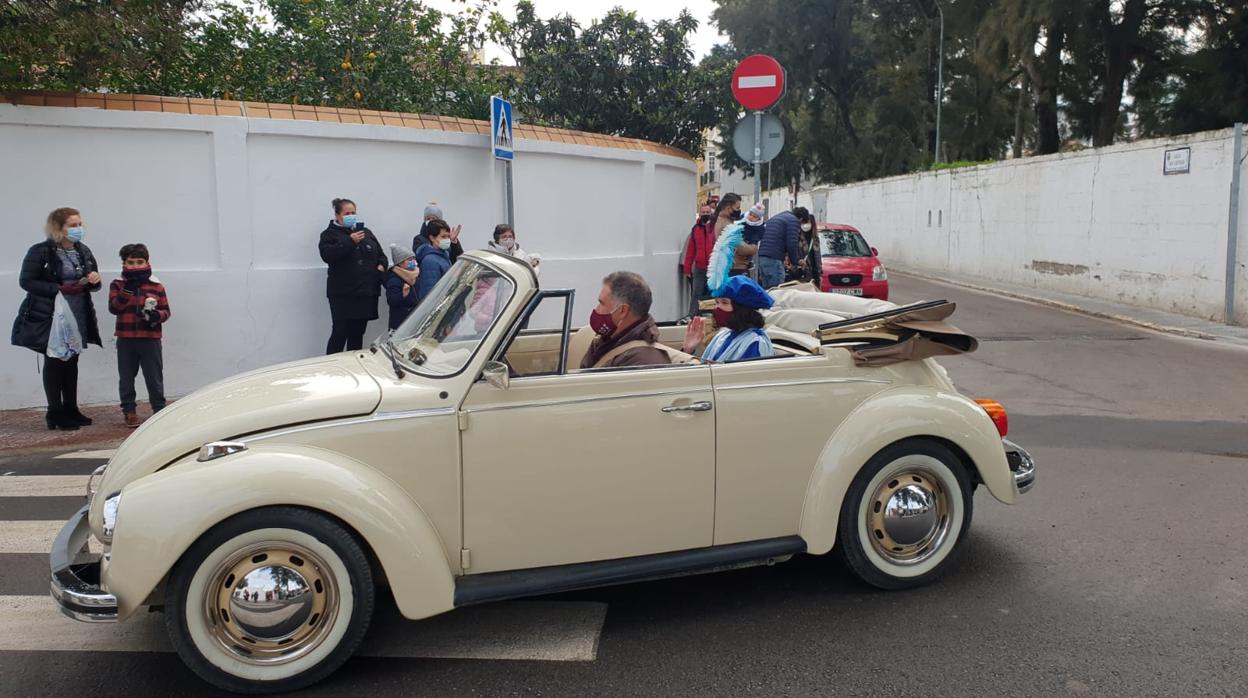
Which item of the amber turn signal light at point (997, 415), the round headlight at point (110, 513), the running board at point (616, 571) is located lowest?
the running board at point (616, 571)

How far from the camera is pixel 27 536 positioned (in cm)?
510

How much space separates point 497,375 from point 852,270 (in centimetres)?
1248

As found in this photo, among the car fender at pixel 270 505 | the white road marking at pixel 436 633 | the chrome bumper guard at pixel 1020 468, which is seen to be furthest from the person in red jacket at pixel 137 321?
the chrome bumper guard at pixel 1020 468

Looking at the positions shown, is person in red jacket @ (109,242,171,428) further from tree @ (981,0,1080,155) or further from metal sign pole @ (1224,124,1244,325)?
tree @ (981,0,1080,155)

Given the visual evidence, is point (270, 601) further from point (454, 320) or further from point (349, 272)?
point (349, 272)

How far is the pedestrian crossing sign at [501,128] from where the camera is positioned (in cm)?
930

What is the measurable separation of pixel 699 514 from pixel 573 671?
83cm

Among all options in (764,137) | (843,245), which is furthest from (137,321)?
(843,245)

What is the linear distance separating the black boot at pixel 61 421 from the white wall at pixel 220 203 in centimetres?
107

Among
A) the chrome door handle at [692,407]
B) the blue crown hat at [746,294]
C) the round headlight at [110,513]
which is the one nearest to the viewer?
the round headlight at [110,513]

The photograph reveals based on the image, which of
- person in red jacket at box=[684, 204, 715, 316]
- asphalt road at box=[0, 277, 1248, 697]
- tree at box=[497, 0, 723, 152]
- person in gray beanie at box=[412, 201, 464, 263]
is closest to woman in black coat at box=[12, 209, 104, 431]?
asphalt road at box=[0, 277, 1248, 697]

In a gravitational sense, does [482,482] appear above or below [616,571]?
above

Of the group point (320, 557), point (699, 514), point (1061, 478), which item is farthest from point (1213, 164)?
point (320, 557)

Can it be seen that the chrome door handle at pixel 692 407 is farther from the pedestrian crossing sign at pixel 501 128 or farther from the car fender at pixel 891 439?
the pedestrian crossing sign at pixel 501 128
